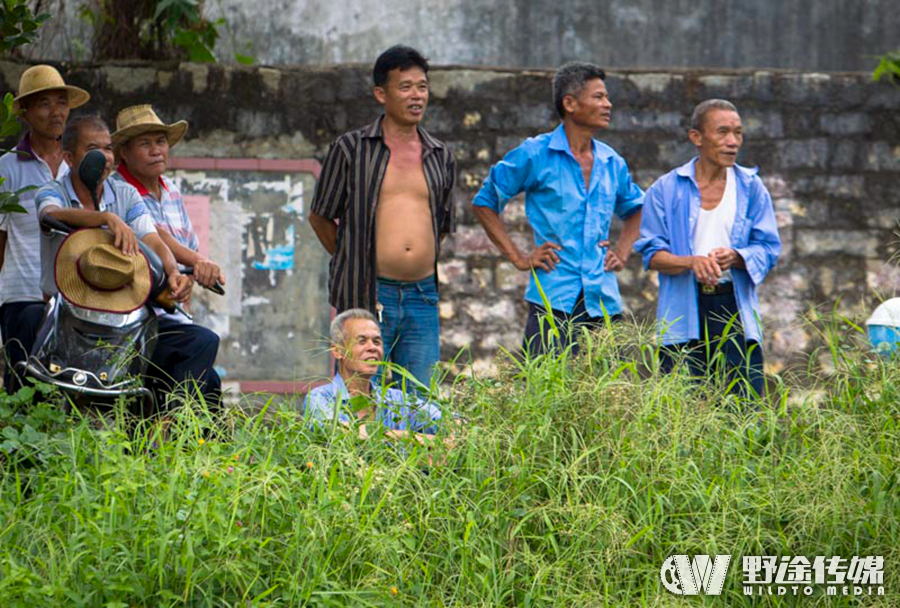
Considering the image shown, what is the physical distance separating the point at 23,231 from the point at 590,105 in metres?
2.51

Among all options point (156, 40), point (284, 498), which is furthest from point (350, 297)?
point (156, 40)

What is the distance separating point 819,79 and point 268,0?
4312 mm

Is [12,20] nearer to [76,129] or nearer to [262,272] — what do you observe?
[76,129]

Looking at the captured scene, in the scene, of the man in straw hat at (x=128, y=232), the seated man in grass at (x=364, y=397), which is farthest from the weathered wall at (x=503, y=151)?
the seated man in grass at (x=364, y=397)

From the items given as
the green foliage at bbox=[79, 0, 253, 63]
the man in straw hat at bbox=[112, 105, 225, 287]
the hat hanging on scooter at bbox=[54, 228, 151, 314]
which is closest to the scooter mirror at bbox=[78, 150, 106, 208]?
the hat hanging on scooter at bbox=[54, 228, 151, 314]

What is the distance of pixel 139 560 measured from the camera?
395cm

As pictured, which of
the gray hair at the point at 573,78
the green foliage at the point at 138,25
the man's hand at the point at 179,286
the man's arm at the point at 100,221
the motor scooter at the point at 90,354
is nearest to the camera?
the motor scooter at the point at 90,354

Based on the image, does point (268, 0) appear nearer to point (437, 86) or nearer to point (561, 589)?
point (437, 86)

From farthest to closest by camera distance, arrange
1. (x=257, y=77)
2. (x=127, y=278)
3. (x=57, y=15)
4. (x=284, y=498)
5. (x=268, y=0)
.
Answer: (x=268, y=0)
(x=57, y=15)
(x=257, y=77)
(x=127, y=278)
(x=284, y=498)

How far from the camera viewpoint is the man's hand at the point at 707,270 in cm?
598

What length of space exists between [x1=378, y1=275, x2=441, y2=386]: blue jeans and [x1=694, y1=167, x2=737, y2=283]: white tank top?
122cm

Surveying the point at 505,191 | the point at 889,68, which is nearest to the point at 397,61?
the point at 505,191

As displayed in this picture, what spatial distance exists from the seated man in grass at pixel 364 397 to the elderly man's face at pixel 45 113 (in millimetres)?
1672

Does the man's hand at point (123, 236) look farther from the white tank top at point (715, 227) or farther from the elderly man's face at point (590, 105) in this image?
the white tank top at point (715, 227)
